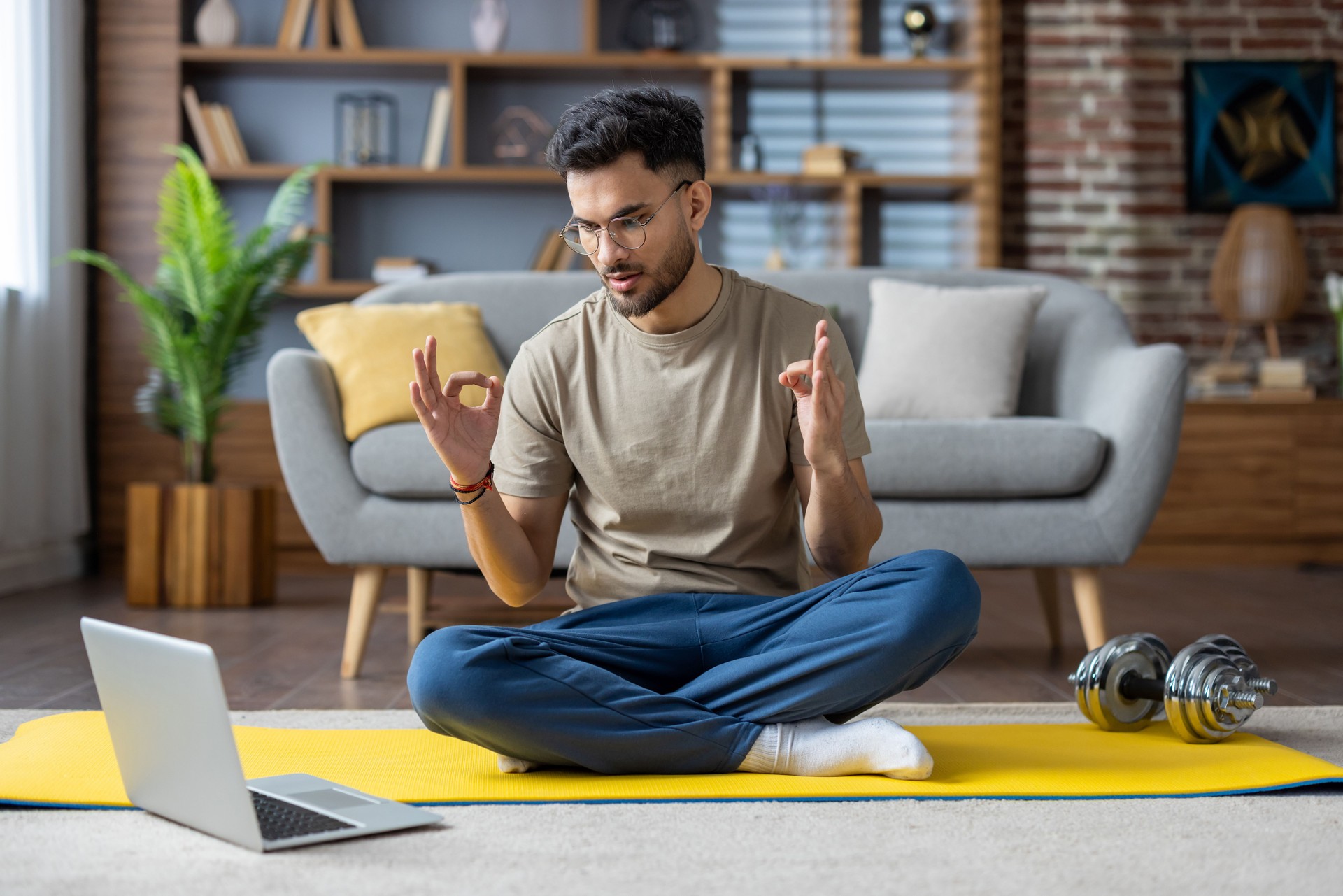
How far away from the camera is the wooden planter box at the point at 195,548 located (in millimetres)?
3643

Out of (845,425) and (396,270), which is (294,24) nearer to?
(396,270)

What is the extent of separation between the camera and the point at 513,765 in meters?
1.67

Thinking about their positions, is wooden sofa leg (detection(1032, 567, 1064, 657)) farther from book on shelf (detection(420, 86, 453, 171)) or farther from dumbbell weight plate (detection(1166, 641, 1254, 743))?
book on shelf (detection(420, 86, 453, 171))

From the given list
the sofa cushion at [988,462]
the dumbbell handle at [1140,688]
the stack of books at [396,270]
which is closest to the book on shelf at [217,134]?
the stack of books at [396,270]

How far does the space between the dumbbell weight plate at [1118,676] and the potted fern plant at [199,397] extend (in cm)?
246

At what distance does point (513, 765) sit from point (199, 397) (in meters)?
2.43

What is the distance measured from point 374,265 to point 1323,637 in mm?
3422

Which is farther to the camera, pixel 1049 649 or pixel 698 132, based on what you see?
pixel 1049 649

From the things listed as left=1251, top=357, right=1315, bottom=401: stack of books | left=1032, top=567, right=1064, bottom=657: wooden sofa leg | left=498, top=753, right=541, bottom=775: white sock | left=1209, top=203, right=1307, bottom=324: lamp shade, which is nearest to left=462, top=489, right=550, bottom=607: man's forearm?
left=498, top=753, right=541, bottom=775: white sock

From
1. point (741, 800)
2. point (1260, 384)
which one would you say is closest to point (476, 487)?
point (741, 800)

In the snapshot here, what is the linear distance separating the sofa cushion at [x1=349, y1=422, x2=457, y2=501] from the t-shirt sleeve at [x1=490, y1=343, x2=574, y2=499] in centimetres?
86

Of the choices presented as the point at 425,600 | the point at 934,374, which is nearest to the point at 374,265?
the point at 425,600

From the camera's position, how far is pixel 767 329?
1.78 m

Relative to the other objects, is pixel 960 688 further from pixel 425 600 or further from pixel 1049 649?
pixel 425 600
